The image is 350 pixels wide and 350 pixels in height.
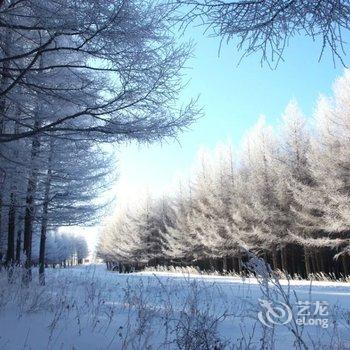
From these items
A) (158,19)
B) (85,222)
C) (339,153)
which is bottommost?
(85,222)

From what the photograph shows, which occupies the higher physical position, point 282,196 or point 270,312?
point 282,196

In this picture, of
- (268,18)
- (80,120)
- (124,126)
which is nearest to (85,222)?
(80,120)

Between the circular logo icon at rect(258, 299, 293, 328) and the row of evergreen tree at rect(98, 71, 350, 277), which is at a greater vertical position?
the row of evergreen tree at rect(98, 71, 350, 277)

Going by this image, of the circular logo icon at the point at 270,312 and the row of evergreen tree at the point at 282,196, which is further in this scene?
the row of evergreen tree at the point at 282,196

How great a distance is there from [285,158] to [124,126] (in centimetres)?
1915

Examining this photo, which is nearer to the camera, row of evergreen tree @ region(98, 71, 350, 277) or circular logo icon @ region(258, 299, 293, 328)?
circular logo icon @ region(258, 299, 293, 328)

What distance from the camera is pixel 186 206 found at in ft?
115

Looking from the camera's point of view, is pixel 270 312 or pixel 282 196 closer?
pixel 270 312

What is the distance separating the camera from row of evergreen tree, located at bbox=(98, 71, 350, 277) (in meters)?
18.9

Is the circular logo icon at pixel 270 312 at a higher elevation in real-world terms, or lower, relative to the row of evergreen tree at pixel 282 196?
lower

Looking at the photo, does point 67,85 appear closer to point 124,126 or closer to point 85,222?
point 124,126

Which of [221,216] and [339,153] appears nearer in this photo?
[339,153]

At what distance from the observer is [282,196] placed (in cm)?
2294

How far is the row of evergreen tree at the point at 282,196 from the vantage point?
62.1 feet
